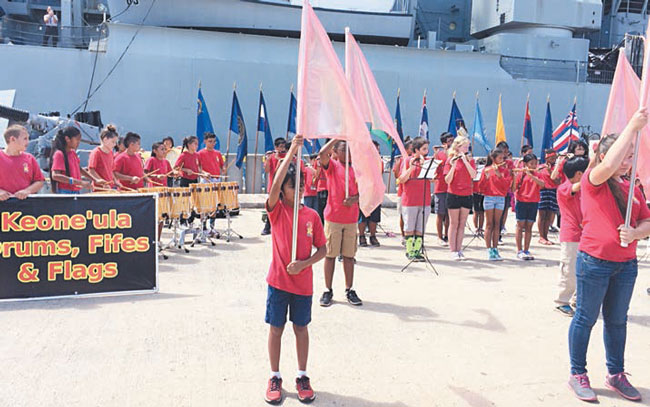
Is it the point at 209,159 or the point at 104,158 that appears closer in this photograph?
the point at 104,158

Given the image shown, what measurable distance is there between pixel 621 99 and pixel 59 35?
18602 mm

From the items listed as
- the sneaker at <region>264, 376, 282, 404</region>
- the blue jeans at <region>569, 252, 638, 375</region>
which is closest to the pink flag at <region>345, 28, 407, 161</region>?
the blue jeans at <region>569, 252, 638, 375</region>

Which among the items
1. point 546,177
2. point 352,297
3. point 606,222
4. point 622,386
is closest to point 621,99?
point 606,222

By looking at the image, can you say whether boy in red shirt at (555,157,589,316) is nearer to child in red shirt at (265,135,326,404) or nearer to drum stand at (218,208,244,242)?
child in red shirt at (265,135,326,404)

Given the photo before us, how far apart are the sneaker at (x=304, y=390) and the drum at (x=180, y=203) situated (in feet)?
17.3

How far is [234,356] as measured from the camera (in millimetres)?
4477

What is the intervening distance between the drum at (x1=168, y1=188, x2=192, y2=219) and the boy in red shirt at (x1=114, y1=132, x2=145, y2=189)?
1.91ft

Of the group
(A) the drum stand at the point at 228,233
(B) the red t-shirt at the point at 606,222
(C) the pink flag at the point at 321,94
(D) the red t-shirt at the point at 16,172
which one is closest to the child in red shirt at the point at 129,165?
(A) the drum stand at the point at 228,233

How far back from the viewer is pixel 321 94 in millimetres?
4172

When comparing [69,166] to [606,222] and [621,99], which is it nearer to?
[606,222]

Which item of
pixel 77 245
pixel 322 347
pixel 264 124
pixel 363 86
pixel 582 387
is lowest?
pixel 322 347

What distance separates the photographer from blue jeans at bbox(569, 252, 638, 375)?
3750mm

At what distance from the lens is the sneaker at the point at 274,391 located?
144 inches

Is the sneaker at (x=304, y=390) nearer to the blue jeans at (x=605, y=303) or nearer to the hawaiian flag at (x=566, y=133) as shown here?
the blue jeans at (x=605, y=303)
